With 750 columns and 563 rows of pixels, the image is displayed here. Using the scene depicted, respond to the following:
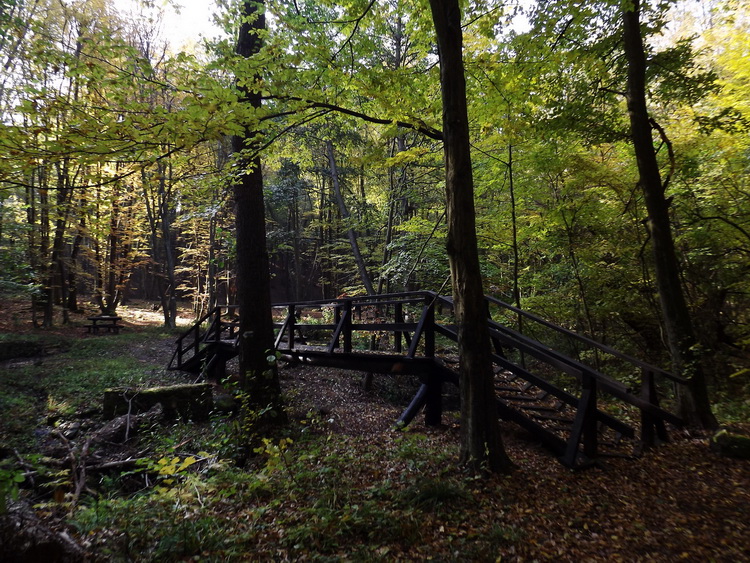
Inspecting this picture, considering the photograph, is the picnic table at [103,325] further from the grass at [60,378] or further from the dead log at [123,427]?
the dead log at [123,427]

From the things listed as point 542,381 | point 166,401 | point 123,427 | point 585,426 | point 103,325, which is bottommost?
point 123,427

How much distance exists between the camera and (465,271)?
4637 mm

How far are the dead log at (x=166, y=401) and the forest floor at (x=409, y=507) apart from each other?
212cm

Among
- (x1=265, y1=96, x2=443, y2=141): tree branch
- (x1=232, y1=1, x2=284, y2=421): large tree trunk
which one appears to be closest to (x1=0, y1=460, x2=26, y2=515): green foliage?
(x1=232, y1=1, x2=284, y2=421): large tree trunk

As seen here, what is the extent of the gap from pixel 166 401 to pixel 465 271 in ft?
25.7

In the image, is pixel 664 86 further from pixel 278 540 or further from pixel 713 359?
pixel 278 540

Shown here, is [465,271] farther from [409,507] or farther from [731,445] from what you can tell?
[731,445]

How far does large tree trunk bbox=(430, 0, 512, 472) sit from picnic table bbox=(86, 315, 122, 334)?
19.5 metres

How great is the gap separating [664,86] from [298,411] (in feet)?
31.1

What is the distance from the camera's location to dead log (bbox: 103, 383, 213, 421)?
8.55m

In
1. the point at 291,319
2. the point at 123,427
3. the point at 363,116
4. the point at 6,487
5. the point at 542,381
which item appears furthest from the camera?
the point at 291,319

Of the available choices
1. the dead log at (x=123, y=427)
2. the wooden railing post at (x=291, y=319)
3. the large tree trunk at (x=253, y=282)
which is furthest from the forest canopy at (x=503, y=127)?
the dead log at (x=123, y=427)

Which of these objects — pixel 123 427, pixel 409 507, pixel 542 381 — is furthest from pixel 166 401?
pixel 542 381

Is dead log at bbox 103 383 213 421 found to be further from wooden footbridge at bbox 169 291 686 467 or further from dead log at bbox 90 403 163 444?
wooden footbridge at bbox 169 291 686 467
